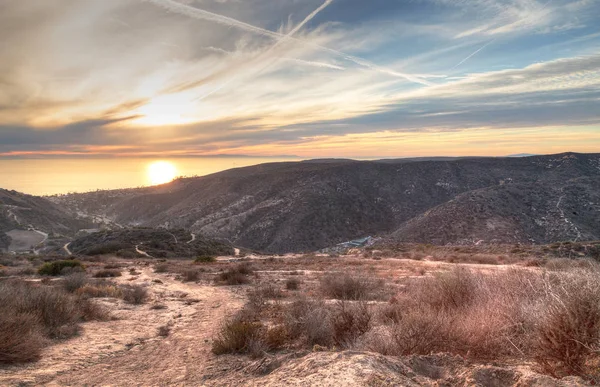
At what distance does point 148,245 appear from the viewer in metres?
42.0

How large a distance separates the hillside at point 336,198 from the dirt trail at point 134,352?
44.1 m

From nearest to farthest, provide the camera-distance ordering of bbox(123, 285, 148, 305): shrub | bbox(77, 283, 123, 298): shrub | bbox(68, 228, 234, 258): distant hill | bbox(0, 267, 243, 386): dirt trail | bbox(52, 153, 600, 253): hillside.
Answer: bbox(0, 267, 243, 386): dirt trail < bbox(123, 285, 148, 305): shrub < bbox(77, 283, 123, 298): shrub < bbox(68, 228, 234, 258): distant hill < bbox(52, 153, 600, 253): hillside

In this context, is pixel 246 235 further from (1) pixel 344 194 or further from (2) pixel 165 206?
(2) pixel 165 206

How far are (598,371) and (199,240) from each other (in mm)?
46720

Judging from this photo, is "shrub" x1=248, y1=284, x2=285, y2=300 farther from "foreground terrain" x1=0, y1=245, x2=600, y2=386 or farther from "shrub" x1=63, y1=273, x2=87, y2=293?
"shrub" x1=63, y1=273, x2=87, y2=293

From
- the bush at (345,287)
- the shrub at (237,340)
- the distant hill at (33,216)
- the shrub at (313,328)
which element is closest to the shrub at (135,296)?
the bush at (345,287)

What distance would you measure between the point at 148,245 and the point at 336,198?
38574 mm

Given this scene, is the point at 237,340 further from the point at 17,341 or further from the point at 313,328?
the point at 17,341

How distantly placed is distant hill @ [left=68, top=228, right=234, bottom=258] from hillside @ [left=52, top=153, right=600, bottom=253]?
14.4 metres

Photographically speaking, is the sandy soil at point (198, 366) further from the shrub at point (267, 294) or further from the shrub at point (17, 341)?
the shrub at point (267, 294)

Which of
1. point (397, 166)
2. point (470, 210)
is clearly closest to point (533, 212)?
point (470, 210)

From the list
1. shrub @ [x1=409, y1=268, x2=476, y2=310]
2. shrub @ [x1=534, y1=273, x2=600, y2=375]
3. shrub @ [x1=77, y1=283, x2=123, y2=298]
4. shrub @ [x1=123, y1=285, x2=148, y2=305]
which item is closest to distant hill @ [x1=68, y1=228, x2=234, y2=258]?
shrub @ [x1=77, y1=283, x2=123, y2=298]

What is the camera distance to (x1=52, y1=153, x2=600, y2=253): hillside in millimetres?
60531

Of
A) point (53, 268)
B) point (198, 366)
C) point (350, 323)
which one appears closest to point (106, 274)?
point (53, 268)
